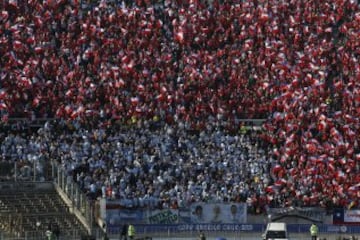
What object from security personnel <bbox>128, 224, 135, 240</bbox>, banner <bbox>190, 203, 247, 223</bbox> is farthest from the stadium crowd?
security personnel <bbox>128, 224, 135, 240</bbox>

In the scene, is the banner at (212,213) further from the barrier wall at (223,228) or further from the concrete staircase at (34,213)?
the concrete staircase at (34,213)

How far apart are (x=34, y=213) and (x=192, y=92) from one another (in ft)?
44.4

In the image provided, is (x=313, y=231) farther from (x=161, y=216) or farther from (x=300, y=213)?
(x=161, y=216)

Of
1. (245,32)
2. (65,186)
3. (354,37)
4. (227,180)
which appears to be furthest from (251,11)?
(65,186)

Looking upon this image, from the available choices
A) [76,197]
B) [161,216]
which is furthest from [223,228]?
[76,197]

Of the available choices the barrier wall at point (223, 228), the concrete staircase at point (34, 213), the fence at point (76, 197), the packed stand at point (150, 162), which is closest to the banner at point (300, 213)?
the barrier wall at point (223, 228)

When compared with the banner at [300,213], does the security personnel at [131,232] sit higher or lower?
lower

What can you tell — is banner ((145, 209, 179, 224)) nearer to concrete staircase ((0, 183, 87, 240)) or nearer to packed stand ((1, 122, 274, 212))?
packed stand ((1, 122, 274, 212))

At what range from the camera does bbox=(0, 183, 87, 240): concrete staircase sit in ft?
165

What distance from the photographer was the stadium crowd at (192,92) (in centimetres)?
5703

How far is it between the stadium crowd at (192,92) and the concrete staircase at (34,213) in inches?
61.6

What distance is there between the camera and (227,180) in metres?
57.2

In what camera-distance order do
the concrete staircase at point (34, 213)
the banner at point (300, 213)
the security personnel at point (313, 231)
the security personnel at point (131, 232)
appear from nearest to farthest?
the concrete staircase at point (34, 213)
the security personnel at point (131, 232)
the security personnel at point (313, 231)
the banner at point (300, 213)

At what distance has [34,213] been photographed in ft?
173
